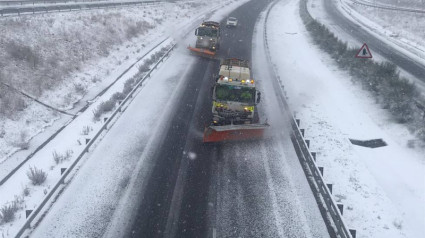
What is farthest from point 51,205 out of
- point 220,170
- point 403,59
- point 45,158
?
point 403,59

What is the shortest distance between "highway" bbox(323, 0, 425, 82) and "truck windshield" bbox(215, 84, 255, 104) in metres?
16.8

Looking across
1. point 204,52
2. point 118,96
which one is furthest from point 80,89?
point 204,52

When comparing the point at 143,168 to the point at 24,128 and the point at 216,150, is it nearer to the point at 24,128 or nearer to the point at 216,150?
the point at 216,150

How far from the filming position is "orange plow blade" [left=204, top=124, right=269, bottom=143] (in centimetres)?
1502

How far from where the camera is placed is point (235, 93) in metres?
15.7

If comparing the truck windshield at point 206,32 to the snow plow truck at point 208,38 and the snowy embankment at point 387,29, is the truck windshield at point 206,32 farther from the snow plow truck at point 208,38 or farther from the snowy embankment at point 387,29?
the snowy embankment at point 387,29

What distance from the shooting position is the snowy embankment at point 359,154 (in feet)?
36.4

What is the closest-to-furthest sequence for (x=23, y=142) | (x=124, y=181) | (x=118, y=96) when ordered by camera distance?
1. (x=124, y=181)
2. (x=23, y=142)
3. (x=118, y=96)

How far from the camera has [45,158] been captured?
1370 centimetres

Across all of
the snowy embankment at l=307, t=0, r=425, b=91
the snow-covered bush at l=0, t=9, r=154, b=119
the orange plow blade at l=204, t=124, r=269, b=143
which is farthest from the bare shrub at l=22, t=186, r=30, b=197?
the snowy embankment at l=307, t=0, r=425, b=91

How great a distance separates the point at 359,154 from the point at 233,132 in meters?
5.50

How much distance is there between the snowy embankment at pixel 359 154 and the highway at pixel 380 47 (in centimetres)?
654

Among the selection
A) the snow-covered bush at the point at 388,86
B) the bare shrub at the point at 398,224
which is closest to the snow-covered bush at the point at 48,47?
the bare shrub at the point at 398,224

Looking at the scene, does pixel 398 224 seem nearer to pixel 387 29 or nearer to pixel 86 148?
pixel 86 148
